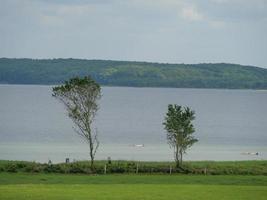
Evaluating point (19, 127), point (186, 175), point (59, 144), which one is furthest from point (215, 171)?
point (19, 127)

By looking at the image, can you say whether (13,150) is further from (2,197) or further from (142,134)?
(2,197)

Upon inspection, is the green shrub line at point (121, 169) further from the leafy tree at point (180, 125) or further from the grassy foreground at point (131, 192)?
the grassy foreground at point (131, 192)

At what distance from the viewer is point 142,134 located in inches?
5344

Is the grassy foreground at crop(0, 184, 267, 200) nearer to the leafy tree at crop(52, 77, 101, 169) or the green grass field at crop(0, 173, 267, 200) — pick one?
the green grass field at crop(0, 173, 267, 200)

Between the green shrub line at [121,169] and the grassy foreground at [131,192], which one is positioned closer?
the grassy foreground at [131,192]

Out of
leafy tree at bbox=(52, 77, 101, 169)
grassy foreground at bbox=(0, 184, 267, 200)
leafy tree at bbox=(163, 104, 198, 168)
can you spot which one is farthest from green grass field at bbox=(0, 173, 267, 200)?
leafy tree at bbox=(163, 104, 198, 168)

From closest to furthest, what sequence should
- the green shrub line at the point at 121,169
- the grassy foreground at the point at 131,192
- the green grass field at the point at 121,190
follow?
1. the grassy foreground at the point at 131,192
2. the green grass field at the point at 121,190
3. the green shrub line at the point at 121,169

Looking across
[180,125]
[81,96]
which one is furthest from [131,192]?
[180,125]

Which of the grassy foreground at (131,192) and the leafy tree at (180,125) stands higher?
the leafy tree at (180,125)

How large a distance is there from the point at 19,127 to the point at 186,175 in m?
88.8

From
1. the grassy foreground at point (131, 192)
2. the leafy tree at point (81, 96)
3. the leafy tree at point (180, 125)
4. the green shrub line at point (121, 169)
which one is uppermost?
the leafy tree at point (81, 96)

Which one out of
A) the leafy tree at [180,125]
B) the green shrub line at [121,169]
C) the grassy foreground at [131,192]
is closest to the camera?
the grassy foreground at [131,192]

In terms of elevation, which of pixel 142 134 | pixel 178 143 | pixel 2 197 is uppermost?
pixel 142 134

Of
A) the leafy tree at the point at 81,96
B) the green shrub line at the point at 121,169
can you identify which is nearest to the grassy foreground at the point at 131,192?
the green shrub line at the point at 121,169
